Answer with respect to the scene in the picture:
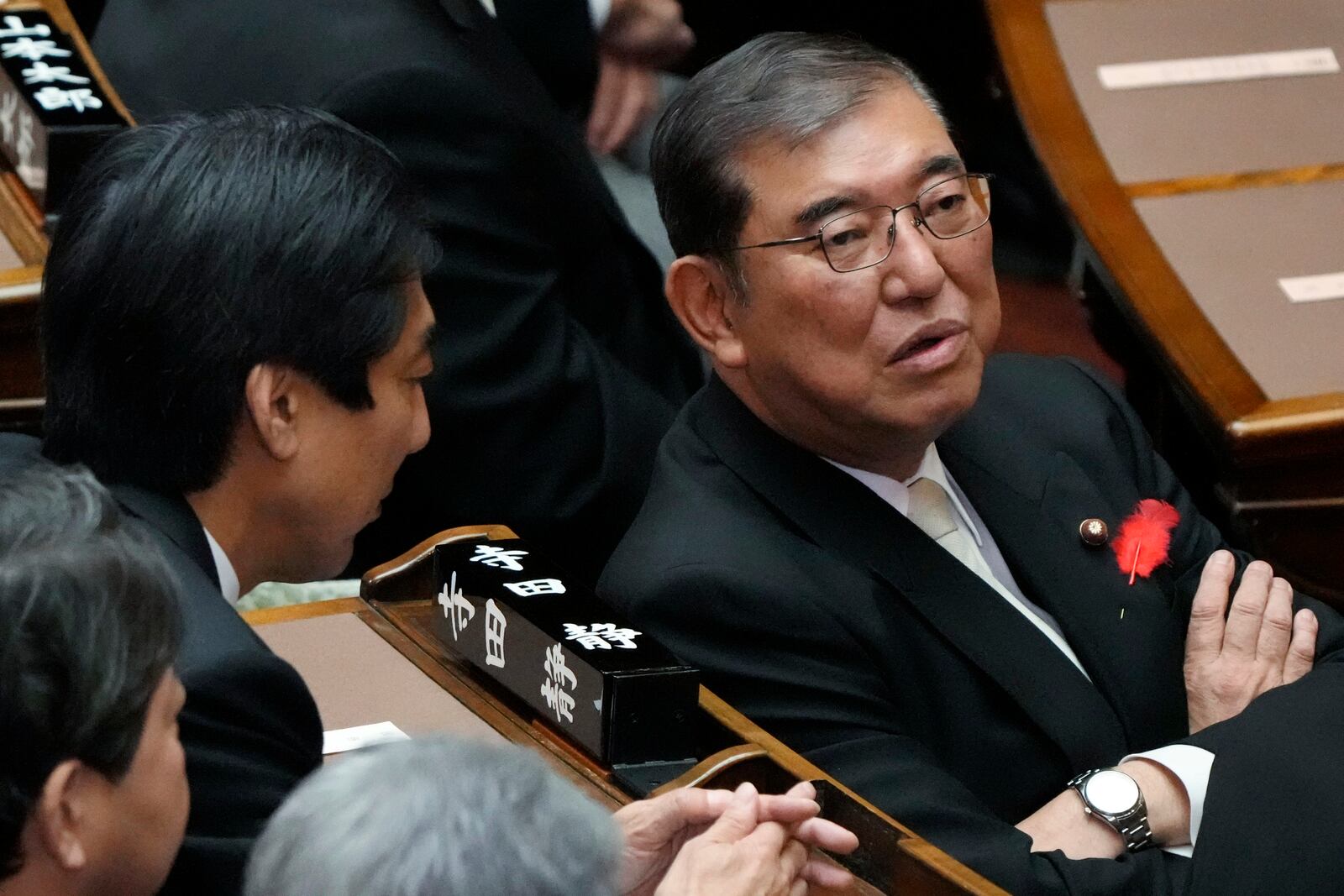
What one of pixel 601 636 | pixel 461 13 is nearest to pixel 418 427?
pixel 601 636

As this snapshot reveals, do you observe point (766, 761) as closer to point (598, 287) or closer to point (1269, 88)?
point (598, 287)

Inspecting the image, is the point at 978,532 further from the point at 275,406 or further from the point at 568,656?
the point at 275,406

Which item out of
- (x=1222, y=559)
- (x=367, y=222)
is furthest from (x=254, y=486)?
(x=1222, y=559)

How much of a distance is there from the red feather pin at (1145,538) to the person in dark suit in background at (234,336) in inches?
35.4

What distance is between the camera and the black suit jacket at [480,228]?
2.57 metres

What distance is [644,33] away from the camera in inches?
125

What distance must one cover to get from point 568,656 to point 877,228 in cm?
59

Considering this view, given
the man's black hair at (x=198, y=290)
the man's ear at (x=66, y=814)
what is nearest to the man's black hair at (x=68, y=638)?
the man's ear at (x=66, y=814)

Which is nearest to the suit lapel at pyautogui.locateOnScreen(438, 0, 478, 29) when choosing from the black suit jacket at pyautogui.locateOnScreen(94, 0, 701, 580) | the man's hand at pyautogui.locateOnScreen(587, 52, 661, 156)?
the black suit jacket at pyautogui.locateOnScreen(94, 0, 701, 580)

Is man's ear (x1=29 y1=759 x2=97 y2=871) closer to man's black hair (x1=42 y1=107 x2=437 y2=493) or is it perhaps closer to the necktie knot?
Answer: man's black hair (x1=42 y1=107 x2=437 y2=493)

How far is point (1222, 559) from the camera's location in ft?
7.04

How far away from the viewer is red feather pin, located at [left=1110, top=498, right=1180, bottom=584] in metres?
2.19

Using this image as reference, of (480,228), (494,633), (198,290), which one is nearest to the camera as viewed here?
(198,290)

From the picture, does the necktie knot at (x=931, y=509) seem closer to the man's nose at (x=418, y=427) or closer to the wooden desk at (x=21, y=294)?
the man's nose at (x=418, y=427)
